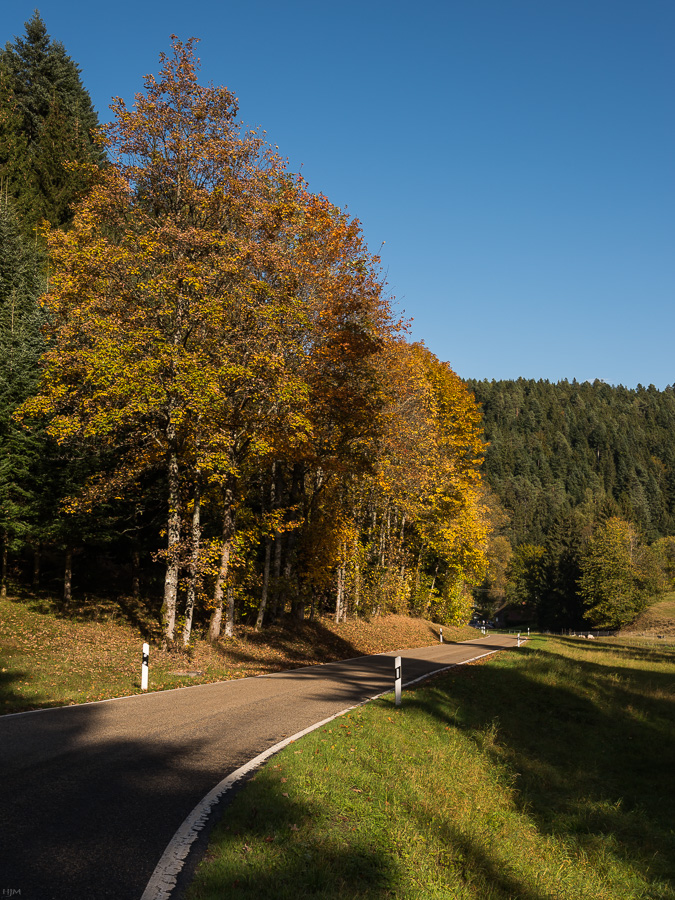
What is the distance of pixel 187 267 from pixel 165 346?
2.50 m

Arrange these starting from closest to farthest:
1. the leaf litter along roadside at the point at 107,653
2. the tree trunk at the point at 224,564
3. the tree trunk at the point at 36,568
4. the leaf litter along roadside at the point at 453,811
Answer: the leaf litter along roadside at the point at 453,811
the leaf litter along roadside at the point at 107,653
the tree trunk at the point at 224,564
the tree trunk at the point at 36,568

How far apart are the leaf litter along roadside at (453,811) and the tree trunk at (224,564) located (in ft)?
25.1

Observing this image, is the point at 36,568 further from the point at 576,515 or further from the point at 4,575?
the point at 576,515

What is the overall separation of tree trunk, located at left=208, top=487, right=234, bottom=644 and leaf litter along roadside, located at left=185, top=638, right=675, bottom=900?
765cm

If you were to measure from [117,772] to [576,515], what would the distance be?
96728mm

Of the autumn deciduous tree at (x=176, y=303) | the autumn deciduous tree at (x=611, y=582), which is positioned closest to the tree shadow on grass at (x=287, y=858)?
the autumn deciduous tree at (x=176, y=303)

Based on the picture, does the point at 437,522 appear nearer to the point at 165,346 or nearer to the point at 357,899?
the point at 165,346

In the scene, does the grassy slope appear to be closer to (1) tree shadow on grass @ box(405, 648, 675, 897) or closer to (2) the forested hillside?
(2) the forested hillside

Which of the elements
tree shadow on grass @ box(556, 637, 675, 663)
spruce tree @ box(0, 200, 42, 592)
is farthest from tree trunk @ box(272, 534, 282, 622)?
tree shadow on grass @ box(556, 637, 675, 663)

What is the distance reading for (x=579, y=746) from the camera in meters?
13.9

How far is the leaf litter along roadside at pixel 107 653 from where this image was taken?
12.9 m

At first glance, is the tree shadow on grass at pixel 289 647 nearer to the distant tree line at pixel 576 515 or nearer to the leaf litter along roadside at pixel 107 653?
the leaf litter along roadside at pixel 107 653

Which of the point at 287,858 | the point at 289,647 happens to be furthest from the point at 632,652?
the point at 287,858

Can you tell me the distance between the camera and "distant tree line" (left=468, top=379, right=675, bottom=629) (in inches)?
3115
